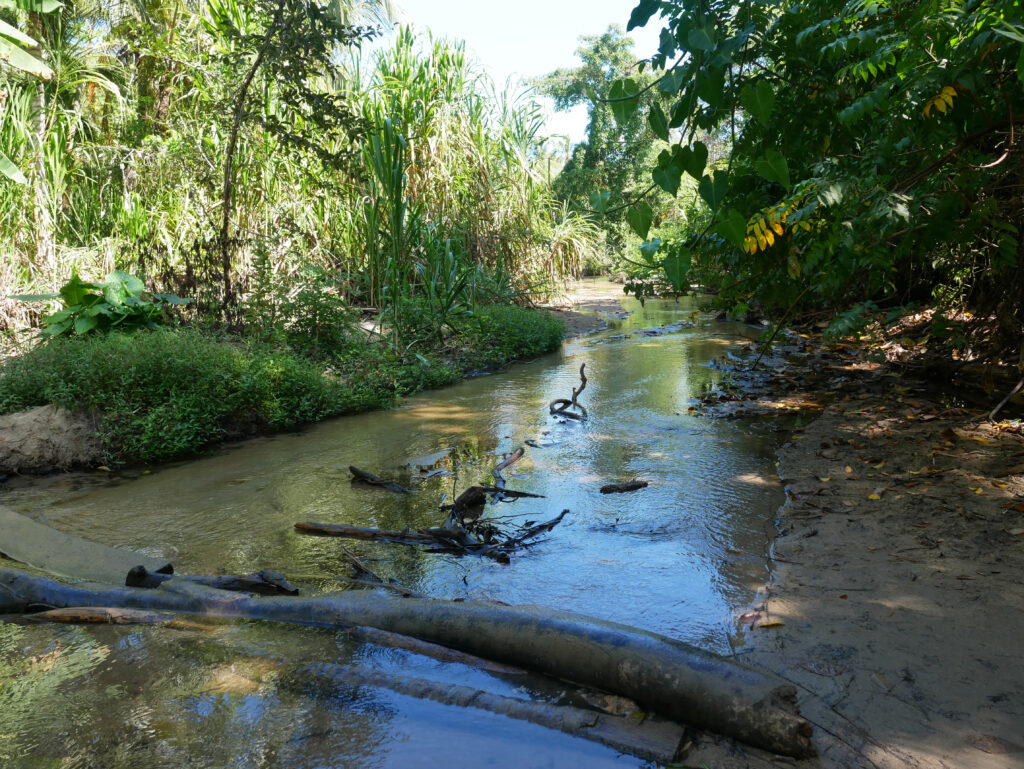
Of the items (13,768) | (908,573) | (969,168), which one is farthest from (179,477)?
(969,168)

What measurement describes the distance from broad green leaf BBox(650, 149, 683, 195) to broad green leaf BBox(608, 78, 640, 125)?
114mm

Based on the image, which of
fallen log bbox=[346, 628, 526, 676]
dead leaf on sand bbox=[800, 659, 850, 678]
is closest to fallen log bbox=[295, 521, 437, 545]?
fallen log bbox=[346, 628, 526, 676]

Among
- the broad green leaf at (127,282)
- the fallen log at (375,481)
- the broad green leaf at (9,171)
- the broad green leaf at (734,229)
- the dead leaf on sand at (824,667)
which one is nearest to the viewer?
the broad green leaf at (734,229)

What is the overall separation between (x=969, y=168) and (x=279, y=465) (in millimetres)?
4418

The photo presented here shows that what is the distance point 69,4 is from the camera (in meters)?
9.73

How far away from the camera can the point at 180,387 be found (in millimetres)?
5520

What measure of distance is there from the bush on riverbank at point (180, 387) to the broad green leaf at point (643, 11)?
15.0 feet

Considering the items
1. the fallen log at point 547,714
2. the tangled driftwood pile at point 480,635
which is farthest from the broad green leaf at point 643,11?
the fallen log at point 547,714

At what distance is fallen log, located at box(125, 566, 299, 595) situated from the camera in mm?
2891

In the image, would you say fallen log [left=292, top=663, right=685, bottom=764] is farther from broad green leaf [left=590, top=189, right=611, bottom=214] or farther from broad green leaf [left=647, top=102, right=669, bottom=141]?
broad green leaf [left=647, top=102, right=669, bottom=141]

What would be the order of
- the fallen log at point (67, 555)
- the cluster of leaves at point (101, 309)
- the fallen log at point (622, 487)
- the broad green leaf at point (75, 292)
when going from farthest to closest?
the broad green leaf at point (75, 292)
the cluster of leaves at point (101, 309)
the fallen log at point (622, 487)
the fallen log at point (67, 555)

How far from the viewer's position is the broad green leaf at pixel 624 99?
5.16 ft

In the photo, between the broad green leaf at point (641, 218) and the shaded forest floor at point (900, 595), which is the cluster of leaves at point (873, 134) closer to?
the broad green leaf at point (641, 218)

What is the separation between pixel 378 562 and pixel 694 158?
2429mm
